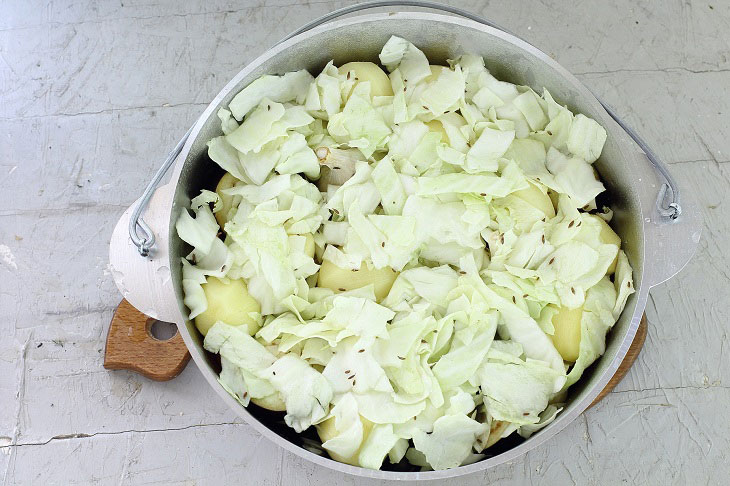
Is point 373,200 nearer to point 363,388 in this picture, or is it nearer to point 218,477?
point 363,388

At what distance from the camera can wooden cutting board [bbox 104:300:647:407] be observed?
3.27 feet

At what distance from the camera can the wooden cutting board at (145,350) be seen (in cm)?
100

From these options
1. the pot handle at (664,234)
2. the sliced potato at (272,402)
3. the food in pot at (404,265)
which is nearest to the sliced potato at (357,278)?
the food in pot at (404,265)

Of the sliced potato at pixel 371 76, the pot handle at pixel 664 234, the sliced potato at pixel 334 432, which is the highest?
the sliced potato at pixel 371 76

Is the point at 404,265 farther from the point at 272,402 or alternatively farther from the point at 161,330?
the point at 161,330

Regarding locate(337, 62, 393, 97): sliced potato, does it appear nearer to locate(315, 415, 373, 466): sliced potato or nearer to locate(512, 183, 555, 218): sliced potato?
locate(512, 183, 555, 218): sliced potato

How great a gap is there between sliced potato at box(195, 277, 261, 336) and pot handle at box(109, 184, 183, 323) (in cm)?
4

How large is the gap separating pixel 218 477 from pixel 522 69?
70 cm

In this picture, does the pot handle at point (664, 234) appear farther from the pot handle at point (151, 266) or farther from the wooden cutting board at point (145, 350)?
the pot handle at point (151, 266)

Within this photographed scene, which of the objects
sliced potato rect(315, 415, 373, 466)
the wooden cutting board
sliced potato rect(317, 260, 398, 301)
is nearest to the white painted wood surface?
the wooden cutting board

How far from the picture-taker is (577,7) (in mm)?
1202

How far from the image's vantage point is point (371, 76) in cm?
88

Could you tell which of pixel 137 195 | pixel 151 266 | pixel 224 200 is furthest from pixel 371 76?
pixel 137 195

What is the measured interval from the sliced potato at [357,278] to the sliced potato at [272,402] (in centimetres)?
14
